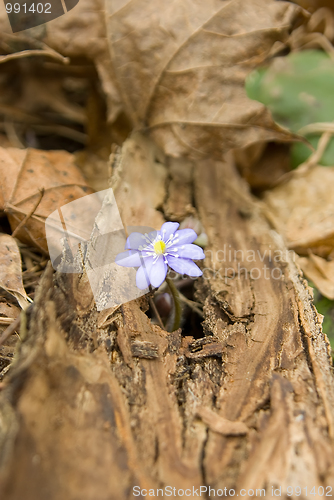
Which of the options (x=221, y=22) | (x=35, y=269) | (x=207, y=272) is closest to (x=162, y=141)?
(x=221, y=22)

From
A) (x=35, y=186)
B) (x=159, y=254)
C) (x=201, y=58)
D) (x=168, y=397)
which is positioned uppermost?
(x=201, y=58)

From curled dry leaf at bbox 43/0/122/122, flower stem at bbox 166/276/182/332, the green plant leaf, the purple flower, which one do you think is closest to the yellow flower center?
the purple flower

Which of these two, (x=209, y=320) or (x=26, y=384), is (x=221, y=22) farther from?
(x=26, y=384)

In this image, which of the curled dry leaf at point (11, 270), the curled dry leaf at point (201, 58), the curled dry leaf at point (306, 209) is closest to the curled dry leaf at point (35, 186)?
the curled dry leaf at point (11, 270)

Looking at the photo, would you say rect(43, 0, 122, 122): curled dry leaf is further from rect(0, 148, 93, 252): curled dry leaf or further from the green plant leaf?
the green plant leaf

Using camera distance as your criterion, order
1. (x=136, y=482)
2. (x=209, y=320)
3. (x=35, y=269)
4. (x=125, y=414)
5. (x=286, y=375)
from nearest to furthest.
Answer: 1. (x=136, y=482)
2. (x=125, y=414)
3. (x=286, y=375)
4. (x=209, y=320)
5. (x=35, y=269)

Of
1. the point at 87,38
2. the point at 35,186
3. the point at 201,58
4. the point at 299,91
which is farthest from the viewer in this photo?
the point at 299,91

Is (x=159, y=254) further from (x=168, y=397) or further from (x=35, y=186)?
(x=35, y=186)

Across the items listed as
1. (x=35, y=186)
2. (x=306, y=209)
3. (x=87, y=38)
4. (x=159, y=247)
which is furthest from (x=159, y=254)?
(x=87, y=38)
